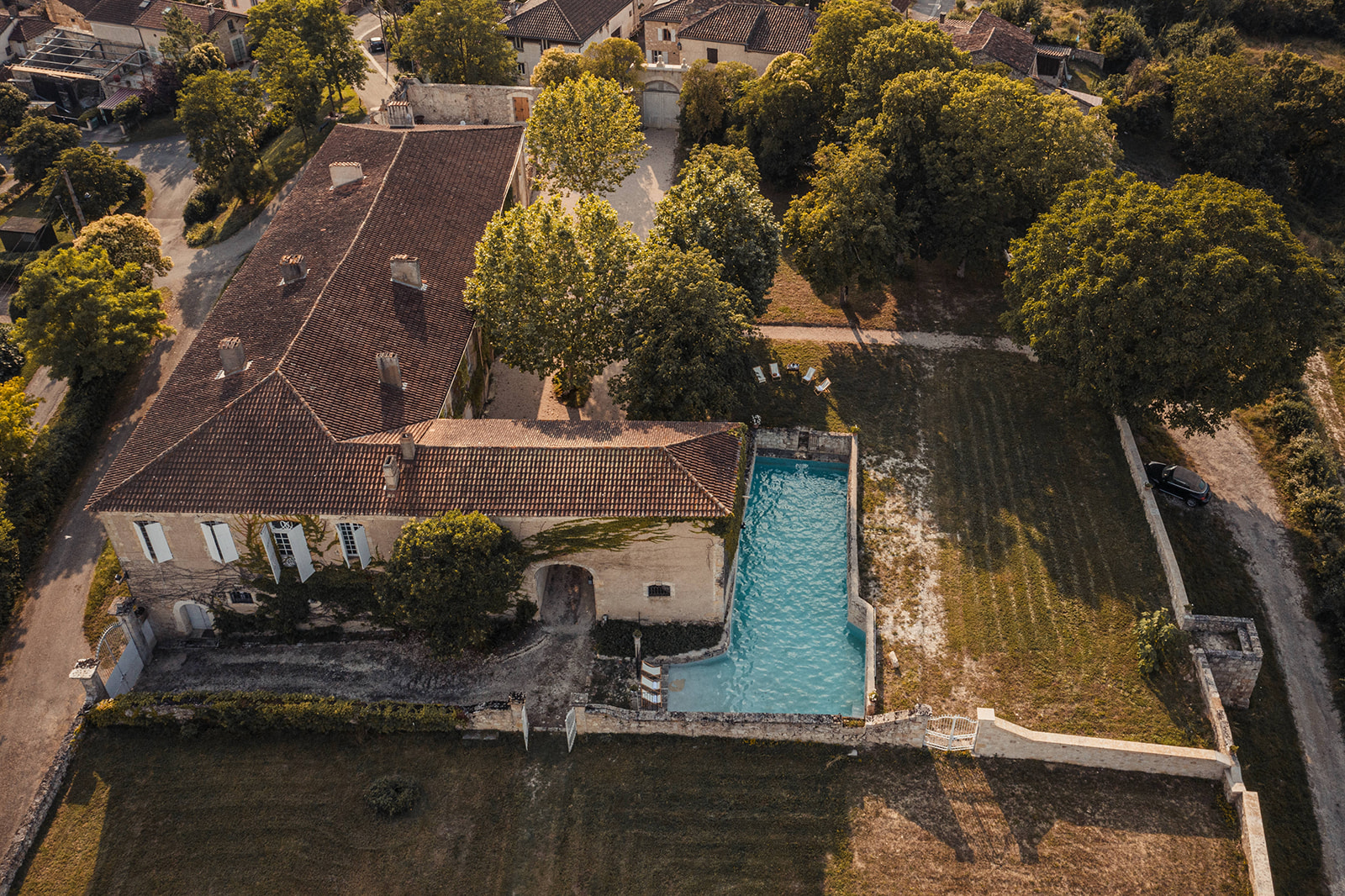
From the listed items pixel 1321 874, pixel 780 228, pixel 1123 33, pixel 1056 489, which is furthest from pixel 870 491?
pixel 1123 33

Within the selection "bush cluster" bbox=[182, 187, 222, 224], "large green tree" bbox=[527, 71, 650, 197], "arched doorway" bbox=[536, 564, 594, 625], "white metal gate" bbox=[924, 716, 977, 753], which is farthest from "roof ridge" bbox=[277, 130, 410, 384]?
"white metal gate" bbox=[924, 716, 977, 753]

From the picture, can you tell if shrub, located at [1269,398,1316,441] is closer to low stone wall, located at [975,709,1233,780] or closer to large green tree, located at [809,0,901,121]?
low stone wall, located at [975,709,1233,780]

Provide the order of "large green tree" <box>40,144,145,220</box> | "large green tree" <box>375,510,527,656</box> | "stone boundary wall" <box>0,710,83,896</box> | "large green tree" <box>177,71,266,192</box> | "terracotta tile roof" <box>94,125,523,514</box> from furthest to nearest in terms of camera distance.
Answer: "large green tree" <box>177,71,266,192</box>
"large green tree" <box>40,144,145,220</box>
"terracotta tile roof" <box>94,125,523,514</box>
"large green tree" <box>375,510,527,656</box>
"stone boundary wall" <box>0,710,83,896</box>

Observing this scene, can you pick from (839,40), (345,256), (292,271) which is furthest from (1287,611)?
(292,271)

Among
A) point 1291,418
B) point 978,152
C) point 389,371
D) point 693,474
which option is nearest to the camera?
point 693,474

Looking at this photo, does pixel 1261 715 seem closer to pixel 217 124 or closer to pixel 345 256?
pixel 345 256

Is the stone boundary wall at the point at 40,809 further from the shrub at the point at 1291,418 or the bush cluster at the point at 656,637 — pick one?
the shrub at the point at 1291,418

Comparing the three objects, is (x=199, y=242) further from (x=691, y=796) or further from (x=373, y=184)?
(x=691, y=796)
